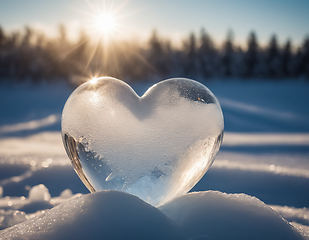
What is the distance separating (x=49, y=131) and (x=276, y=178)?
4.13 m

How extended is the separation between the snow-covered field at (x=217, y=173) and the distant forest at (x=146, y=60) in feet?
7.61

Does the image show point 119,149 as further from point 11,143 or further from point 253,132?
point 253,132

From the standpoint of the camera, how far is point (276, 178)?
2309 mm

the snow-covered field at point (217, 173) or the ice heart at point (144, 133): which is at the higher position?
the ice heart at point (144, 133)

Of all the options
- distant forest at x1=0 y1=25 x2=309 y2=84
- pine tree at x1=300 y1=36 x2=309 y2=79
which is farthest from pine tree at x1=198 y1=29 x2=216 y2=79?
pine tree at x1=300 y1=36 x2=309 y2=79

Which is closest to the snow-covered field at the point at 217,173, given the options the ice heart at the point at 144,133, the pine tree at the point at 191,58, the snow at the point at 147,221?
the snow at the point at 147,221

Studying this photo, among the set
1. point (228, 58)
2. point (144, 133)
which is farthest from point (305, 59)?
point (144, 133)

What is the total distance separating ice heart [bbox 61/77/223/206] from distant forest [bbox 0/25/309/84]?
638 centimetres

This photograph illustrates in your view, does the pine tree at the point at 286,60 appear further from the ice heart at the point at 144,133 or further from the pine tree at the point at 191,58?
the ice heart at the point at 144,133

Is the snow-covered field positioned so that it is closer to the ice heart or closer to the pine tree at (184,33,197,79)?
the ice heart

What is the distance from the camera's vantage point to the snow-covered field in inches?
43.9

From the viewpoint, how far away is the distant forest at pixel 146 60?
9445mm

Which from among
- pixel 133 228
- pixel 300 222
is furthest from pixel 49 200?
pixel 300 222

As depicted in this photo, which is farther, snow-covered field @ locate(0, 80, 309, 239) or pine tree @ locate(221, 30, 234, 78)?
pine tree @ locate(221, 30, 234, 78)
